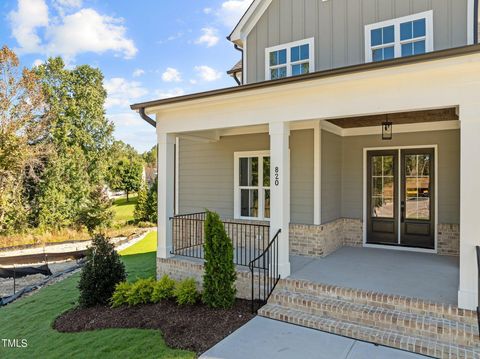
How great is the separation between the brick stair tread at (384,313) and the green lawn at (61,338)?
2050mm

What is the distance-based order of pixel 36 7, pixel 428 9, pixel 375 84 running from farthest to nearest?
pixel 36 7, pixel 428 9, pixel 375 84

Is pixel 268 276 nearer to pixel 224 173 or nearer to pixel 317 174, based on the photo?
pixel 317 174

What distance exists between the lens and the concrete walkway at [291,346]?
3939 millimetres

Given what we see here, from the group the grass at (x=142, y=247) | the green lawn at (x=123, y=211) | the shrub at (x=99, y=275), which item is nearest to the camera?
the shrub at (x=99, y=275)

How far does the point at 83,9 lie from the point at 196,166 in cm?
843

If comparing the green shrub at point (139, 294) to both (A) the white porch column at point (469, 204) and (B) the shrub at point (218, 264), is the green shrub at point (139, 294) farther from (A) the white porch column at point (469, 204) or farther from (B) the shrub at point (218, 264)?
(A) the white porch column at point (469, 204)

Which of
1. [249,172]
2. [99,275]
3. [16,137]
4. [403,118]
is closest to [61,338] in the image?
[99,275]

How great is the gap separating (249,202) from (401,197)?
12.7 feet

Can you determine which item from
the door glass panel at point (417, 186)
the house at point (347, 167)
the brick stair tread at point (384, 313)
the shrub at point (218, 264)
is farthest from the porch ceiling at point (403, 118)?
the shrub at point (218, 264)

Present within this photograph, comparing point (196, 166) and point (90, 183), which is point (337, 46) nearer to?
point (196, 166)

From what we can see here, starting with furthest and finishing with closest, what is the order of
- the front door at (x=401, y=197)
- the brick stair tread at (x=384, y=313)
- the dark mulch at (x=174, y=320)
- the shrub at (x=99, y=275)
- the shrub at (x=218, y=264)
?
the front door at (x=401, y=197), the shrub at (x=99, y=275), the shrub at (x=218, y=264), the dark mulch at (x=174, y=320), the brick stair tread at (x=384, y=313)

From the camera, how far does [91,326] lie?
5.37m

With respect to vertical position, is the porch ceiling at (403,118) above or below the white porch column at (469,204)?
above

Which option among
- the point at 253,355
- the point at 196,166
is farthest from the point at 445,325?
the point at 196,166
